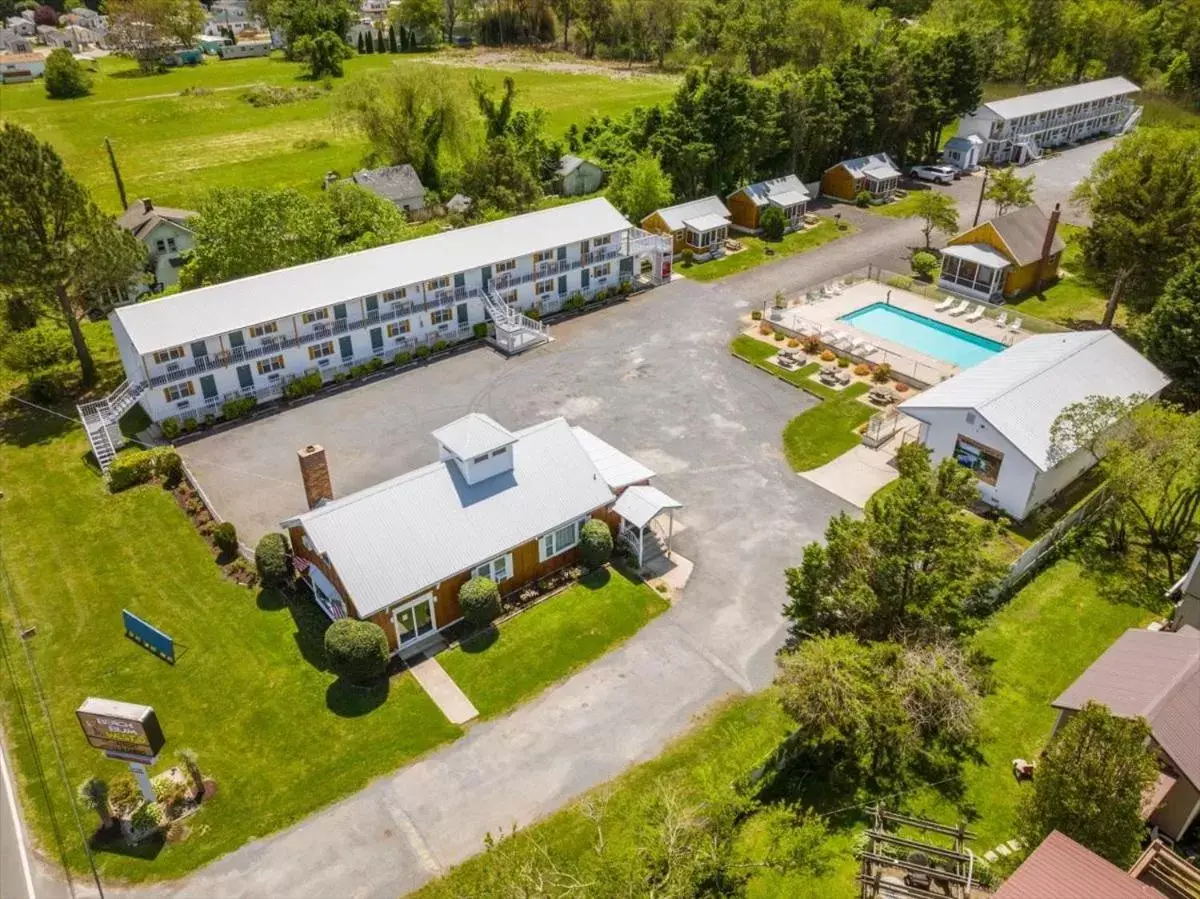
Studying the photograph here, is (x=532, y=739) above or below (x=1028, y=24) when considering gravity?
below

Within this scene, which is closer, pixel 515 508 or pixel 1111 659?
pixel 1111 659

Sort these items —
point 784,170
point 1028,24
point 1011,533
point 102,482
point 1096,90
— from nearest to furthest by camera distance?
point 1011,533
point 102,482
point 784,170
point 1096,90
point 1028,24

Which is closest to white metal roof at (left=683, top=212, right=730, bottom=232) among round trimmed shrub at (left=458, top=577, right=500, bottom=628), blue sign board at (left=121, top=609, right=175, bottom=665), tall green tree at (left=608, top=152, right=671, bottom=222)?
tall green tree at (left=608, top=152, right=671, bottom=222)

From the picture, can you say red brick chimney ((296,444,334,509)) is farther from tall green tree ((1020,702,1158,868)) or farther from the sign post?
tall green tree ((1020,702,1158,868))

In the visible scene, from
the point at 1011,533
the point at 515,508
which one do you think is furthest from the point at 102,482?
the point at 1011,533

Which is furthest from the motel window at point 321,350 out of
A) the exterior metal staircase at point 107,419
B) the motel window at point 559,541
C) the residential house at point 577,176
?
the residential house at point 577,176

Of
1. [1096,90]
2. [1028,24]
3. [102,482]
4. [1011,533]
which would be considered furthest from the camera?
[1028,24]

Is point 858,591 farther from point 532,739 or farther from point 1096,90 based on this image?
point 1096,90

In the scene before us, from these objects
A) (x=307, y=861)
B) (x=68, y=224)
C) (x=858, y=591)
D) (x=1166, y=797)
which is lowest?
(x=307, y=861)
